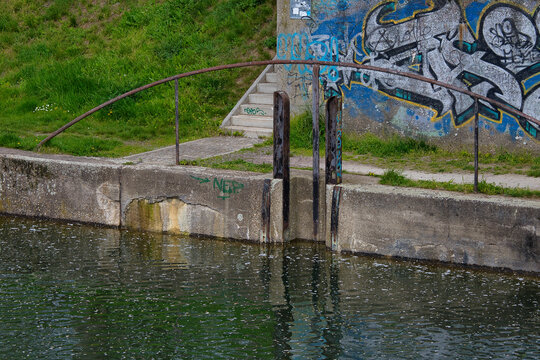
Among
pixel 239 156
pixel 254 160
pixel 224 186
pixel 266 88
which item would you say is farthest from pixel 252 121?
pixel 224 186

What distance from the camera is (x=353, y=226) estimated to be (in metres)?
9.55

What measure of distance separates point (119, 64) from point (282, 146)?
7.03m

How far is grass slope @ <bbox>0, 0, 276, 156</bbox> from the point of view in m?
13.7

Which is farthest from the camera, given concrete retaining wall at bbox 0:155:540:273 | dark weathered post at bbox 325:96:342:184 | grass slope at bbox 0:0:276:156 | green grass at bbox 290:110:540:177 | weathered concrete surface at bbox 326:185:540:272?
grass slope at bbox 0:0:276:156

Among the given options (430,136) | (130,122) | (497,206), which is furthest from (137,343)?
(130,122)

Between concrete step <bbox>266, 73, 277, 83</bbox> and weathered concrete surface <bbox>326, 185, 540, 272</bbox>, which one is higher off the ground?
concrete step <bbox>266, 73, 277, 83</bbox>

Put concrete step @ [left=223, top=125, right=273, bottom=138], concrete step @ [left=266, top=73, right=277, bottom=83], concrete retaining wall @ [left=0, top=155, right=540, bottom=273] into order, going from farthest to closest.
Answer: concrete step @ [left=266, top=73, right=277, bottom=83]
concrete step @ [left=223, top=125, right=273, bottom=138]
concrete retaining wall @ [left=0, top=155, right=540, bottom=273]

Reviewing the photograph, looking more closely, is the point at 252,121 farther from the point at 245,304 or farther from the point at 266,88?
the point at 245,304

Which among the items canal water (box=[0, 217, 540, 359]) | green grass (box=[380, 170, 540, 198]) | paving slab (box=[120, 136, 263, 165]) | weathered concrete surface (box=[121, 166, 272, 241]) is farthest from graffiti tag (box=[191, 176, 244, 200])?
green grass (box=[380, 170, 540, 198])

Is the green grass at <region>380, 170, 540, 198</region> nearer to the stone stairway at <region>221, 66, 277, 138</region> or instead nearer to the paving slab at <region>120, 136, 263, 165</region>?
the paving slab at <region>120, 136, 263, 165</region>

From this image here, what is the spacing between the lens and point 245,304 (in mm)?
8234

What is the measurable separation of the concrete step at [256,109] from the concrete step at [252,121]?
0.29 ft

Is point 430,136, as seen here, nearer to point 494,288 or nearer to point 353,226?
point 353,226

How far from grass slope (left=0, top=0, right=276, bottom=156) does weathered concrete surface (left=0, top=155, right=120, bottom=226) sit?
0.89 m
